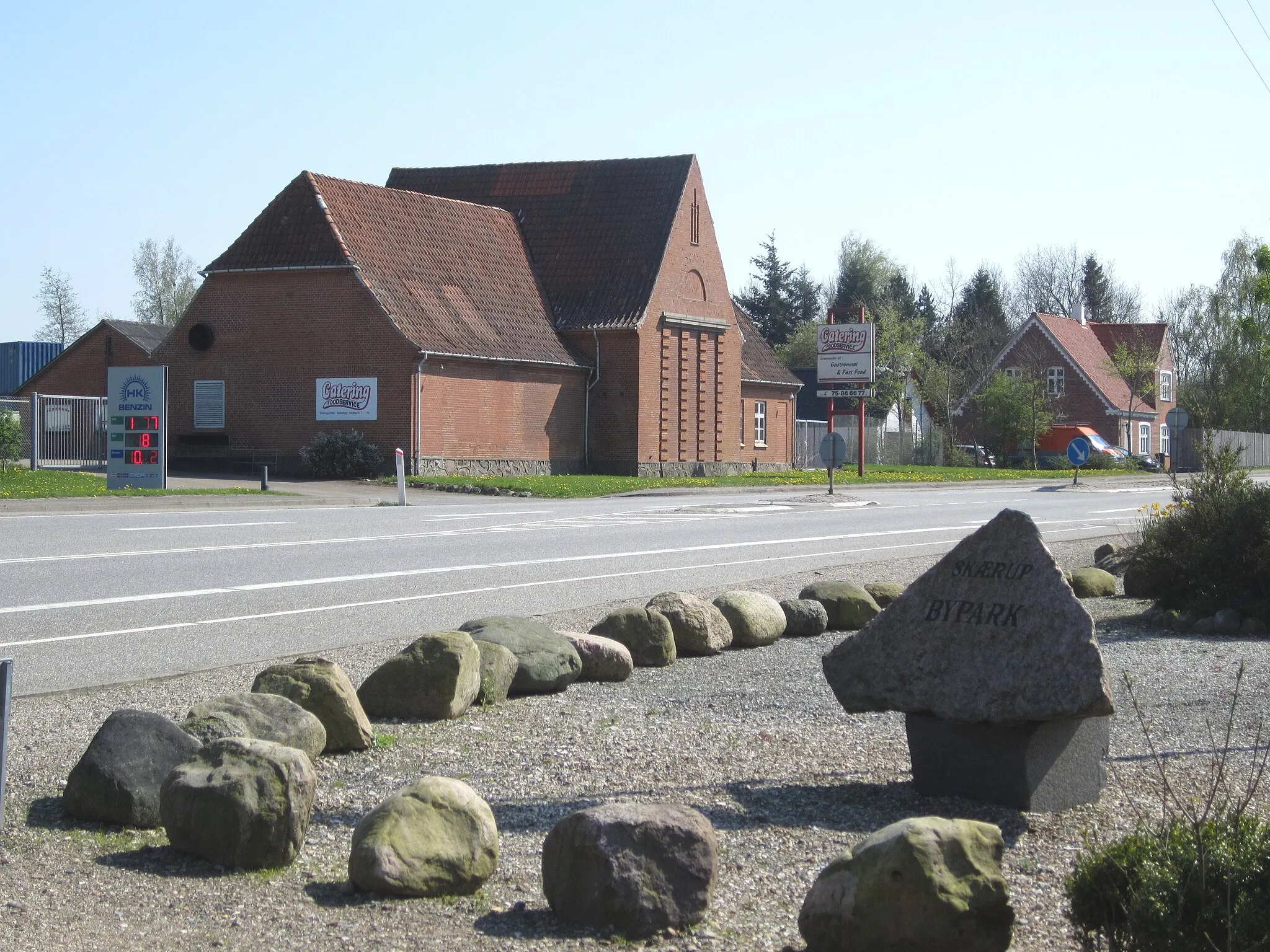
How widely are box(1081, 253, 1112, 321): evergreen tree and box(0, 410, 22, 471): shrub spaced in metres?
92.0

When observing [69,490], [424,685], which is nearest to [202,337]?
[69,490]

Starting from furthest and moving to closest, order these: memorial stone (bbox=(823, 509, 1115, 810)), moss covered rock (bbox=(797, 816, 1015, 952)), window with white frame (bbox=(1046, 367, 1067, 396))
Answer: window with white frame (bbox=(1046, 367, 1067, 396)), memorial stone (bbox=(823, 509, 1115, 810)), moss covered rock (bbox=(797, 816, 1015, 952))

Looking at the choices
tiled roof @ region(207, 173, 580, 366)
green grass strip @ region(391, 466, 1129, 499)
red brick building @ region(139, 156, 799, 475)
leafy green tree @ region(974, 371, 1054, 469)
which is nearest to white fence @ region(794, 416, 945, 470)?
leafy green tree @ region(974, 371, 1054, 469)

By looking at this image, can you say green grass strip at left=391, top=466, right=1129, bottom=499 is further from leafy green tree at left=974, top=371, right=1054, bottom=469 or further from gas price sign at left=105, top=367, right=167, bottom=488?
gas price sign at left=105, top=367, right=167, bottom=488

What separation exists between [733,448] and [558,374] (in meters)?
9.51

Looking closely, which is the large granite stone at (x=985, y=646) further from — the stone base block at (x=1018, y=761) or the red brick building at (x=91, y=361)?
the red brick building at (x=91, y=361)

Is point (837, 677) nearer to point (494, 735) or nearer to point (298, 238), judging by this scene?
point (494, 735)

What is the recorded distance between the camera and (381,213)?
42.2 metres

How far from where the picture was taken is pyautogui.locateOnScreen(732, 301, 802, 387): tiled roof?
183 feet

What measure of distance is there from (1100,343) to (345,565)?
78.0 meters

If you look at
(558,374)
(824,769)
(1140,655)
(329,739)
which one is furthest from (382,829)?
(558,374)

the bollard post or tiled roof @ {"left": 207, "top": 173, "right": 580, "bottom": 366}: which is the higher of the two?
tiled roof @ {"left": 207, "top": 173, "right": 580, "bottom": 366}

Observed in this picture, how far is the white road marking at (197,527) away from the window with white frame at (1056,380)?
66334mm

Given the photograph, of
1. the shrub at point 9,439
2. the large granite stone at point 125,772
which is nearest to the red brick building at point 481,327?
the shrub at point 9,439
